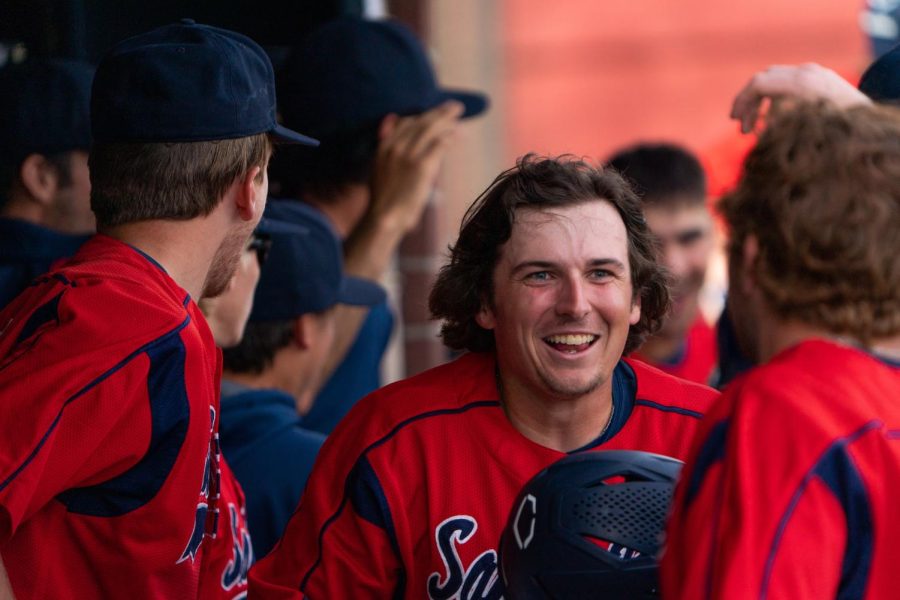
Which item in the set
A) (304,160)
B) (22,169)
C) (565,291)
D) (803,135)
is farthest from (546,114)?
(803,135)

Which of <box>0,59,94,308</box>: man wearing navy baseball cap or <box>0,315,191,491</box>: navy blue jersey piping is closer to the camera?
<box>0,315,191,491</box>: navy blue jersey piping

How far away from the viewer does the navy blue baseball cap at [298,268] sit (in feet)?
13.2

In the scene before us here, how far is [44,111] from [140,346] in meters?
1.92

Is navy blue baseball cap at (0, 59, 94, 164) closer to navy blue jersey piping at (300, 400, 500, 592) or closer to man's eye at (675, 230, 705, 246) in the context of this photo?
navy blue jersey piping at (300, 400, 500, 592)

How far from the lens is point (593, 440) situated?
10.1 feet

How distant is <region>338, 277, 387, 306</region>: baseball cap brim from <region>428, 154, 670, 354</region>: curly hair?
3.21ft

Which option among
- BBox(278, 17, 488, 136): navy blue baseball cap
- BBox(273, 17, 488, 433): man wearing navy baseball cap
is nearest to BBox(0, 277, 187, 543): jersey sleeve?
BBox(273, 17, 488, 433): man wearing navy baseball cap

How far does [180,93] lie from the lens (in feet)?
9.27

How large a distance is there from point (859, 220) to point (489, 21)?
11.7 metres

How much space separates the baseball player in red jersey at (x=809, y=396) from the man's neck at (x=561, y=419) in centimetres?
98

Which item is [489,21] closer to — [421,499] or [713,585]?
[421,499]

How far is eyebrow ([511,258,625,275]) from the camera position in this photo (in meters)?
3.04

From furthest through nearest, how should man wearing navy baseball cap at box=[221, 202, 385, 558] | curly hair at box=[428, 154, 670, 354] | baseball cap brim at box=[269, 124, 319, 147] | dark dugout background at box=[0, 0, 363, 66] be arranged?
dark dugout background at box=[0, 0, 363, 66], man wearing navy baseball cap at box=[221, 202, 385, 558], curly hair at box=[428, 154, 670, 354], baseball cap brim at box=[269, 124, 319, 147]

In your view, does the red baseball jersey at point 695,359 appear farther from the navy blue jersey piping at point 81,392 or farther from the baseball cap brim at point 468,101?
the navy blue jersey piping at point 81,392
